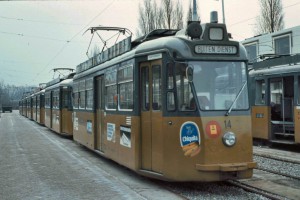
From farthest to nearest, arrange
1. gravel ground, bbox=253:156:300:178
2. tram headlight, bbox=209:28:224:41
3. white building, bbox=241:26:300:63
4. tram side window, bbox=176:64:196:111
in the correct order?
white building, bbox=241:26:300:63 → gravel ground, bbox=253:156:300:178 → tram headlight, bbox=209:28:224:41 → tram side window, bbox=176:64:196:111

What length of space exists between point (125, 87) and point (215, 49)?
253 centimetres

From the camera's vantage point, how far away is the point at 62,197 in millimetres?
8055

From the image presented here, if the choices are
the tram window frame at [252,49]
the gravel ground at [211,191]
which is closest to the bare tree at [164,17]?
the tram window frame at [252,49]

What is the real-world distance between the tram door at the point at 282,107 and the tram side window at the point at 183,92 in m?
8.86

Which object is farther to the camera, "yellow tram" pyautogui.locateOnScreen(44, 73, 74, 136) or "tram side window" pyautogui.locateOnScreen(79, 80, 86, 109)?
"yellow tram" pyautogui.locateOnScreen(44, 73, 74, 136)

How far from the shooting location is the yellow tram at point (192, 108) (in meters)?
8.12

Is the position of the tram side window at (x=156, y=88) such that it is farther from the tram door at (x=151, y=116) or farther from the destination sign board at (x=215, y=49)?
the destination sign board at (x=215, y=49)

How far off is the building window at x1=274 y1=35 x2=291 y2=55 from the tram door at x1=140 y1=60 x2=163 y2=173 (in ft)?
72.9

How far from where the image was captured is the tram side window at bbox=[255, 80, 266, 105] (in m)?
17.5

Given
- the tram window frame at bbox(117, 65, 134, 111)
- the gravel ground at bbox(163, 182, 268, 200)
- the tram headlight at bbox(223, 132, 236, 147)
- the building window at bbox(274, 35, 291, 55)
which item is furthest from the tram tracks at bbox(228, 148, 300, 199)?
the building window at bbox(274, 35, 291, 55)

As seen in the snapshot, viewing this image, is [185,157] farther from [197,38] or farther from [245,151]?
[197,38]

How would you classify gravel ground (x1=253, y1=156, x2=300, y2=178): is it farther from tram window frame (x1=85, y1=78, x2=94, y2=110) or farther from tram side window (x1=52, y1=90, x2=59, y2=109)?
tram side window (x1=52, y1=90, x2=59, y2=109)

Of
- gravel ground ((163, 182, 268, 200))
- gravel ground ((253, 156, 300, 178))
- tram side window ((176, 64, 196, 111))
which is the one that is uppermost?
tram side window ((176, 64, 196, 111))

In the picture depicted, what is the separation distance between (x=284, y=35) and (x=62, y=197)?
82.6 ft
